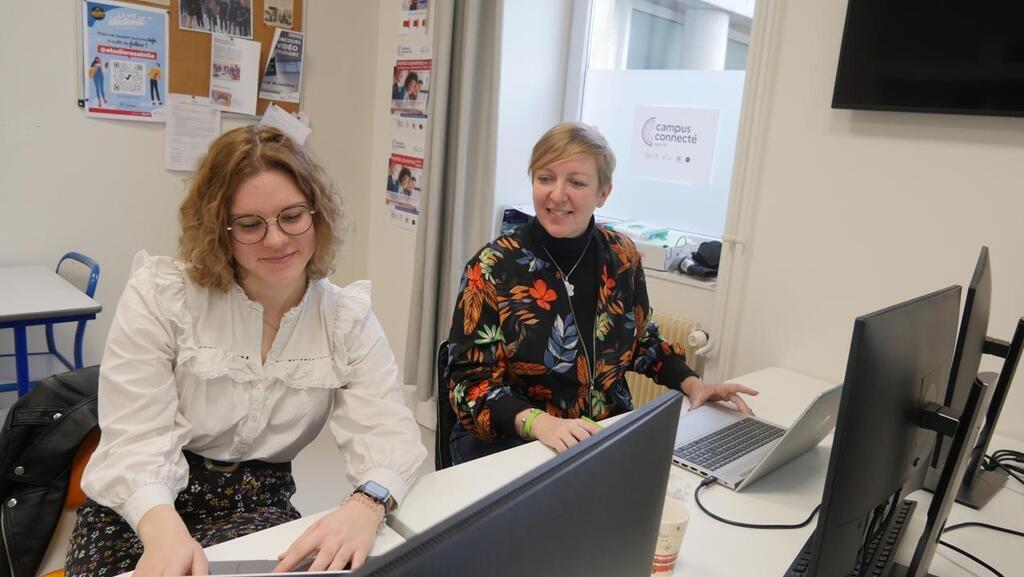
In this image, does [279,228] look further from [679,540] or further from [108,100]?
[108,100]

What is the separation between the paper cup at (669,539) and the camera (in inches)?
40.0

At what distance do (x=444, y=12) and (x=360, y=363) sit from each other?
1.91 metres

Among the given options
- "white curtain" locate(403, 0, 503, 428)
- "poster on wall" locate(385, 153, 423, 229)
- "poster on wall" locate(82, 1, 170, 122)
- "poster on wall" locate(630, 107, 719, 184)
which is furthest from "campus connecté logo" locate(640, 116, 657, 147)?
"poster on wall" locate(82, 1, 170, 122)

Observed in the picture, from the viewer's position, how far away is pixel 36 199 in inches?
109

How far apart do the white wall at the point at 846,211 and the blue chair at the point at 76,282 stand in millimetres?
2316

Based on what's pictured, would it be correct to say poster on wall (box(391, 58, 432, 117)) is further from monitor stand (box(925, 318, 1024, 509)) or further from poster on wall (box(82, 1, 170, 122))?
monitor stand (box(925, 318, 1024, 509))

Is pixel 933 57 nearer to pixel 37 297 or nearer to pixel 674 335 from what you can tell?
pixel 674 335

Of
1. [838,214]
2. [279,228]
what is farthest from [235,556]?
[838,214]

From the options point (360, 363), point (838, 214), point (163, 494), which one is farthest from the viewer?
point (838, 214)

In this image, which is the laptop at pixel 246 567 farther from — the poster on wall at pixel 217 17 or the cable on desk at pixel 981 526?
the poster on wall at pixel 217 17

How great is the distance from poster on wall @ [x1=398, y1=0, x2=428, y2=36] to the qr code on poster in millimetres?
1151

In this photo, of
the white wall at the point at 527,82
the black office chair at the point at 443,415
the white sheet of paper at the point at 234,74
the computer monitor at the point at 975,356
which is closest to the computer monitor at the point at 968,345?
the computer monitor at the point at 975,356

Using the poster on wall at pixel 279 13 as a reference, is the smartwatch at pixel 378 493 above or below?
below

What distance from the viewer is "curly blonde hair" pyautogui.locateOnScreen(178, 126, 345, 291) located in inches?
48.7
